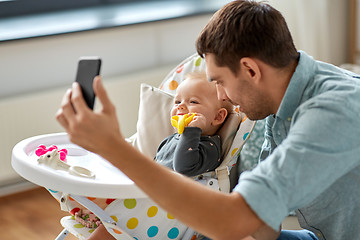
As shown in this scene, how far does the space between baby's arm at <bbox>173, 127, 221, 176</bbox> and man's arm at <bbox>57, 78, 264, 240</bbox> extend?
0.62 metres

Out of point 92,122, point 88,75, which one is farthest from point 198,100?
point 92,122

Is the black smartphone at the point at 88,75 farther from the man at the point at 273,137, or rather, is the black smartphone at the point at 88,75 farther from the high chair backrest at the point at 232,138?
the high chair backrest at the point at 232,138

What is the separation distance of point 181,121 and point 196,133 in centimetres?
6

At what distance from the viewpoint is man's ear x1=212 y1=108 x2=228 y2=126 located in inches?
73.3

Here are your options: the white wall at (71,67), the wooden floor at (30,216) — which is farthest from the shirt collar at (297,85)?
the white wall at (71,67)

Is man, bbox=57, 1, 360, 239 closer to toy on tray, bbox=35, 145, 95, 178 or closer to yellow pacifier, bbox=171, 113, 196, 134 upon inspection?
yellow pacifier, bbox=171, 113, 196, 134

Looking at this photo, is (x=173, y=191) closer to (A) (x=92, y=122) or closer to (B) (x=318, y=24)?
(A) (x=92, y=122)

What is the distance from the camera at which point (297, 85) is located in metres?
1.29

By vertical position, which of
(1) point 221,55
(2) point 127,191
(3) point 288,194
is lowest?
(2) point 127,191

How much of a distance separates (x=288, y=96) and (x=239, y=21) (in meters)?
0.21

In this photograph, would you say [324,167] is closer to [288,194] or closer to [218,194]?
[288,194]

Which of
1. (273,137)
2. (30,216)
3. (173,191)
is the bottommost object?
(30,216)

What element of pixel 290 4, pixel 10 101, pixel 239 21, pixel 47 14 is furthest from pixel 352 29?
pixel 239 21

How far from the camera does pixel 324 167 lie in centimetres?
112
